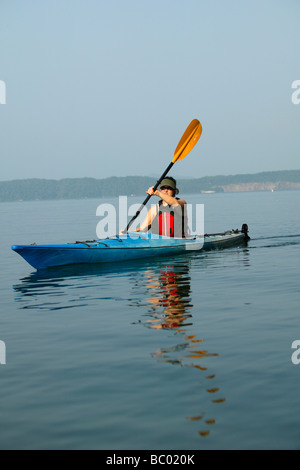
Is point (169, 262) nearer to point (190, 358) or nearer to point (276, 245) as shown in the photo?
point (276, 245)

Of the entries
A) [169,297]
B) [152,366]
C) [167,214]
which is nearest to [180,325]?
[152,366]

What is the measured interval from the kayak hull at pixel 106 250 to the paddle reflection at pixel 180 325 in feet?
5.65

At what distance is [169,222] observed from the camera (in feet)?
56.9

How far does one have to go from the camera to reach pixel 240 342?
7.74m

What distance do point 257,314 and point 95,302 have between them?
3.29m

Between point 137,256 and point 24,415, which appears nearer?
point 24,415

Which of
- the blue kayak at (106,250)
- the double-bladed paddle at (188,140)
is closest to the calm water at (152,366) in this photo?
the blue kayak at (106,250)

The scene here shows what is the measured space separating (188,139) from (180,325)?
10473 mm
